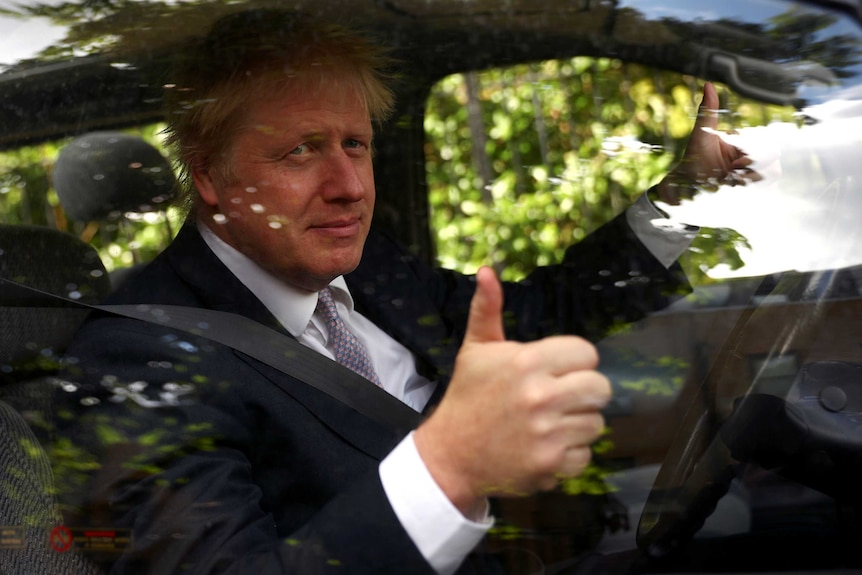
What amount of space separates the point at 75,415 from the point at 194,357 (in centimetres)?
20

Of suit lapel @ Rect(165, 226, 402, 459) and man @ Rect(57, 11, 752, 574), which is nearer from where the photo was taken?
man @ Rect(57, 11, 752, 574)

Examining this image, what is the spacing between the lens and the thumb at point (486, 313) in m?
1.00

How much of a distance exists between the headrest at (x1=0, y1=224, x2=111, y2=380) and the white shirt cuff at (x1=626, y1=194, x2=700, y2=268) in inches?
32.4

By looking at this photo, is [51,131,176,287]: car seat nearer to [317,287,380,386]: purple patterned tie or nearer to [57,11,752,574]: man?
[57,11,752,574]: man

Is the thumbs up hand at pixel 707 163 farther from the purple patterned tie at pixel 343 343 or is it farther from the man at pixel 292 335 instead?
the purple patterned tie at pixel 343 343

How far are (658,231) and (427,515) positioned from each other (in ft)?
2.01

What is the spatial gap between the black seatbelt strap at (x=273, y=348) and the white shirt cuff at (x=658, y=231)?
0.46 m

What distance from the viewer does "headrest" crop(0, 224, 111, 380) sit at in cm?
146

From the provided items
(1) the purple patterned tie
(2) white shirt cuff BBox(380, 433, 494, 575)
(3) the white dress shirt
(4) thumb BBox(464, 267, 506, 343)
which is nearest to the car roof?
(3) the white dress shirt

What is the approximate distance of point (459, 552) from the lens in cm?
111

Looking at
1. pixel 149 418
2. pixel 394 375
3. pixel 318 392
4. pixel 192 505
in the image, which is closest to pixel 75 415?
pixel 149 418

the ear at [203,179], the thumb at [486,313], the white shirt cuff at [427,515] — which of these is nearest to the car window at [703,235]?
the white shirt cuff at [427,515]

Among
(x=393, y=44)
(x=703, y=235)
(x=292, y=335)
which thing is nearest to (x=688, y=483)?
(x=703, y=235)

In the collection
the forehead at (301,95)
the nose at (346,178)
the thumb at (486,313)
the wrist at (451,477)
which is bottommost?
the wrist at (451,477)
